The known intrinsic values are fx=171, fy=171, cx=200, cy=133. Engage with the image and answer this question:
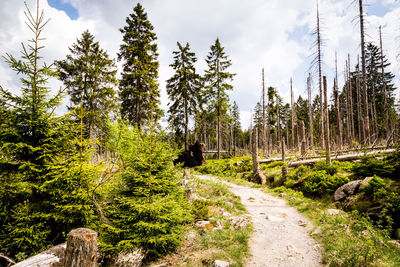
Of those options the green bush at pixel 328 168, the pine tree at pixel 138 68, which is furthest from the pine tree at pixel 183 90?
the green bush at pixel 328 168

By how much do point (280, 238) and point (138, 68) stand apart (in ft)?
57.2

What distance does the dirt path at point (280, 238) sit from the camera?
4.48 metres

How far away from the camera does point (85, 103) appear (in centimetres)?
1841

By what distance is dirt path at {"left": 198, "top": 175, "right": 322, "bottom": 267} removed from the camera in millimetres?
4484

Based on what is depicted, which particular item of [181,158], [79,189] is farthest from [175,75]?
[79,189]

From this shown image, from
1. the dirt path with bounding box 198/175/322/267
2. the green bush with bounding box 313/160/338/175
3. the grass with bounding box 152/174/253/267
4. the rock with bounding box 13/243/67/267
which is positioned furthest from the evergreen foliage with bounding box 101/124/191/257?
the green bush with bounding box 313/160/338/175

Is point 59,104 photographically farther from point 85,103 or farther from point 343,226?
point 85,103

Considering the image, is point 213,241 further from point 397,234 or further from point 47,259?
point 397,234

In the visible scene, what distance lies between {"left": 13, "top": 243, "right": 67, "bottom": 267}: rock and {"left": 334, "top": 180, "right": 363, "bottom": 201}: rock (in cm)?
1017

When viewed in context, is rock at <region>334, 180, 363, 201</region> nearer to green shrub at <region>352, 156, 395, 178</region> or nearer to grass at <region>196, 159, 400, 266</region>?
grass at <region>196, 159, 400, 266</region>

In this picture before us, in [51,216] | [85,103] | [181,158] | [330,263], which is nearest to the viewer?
[330,263]

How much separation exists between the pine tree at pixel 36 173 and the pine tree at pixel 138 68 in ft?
38.9

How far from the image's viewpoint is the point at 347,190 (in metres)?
7.68

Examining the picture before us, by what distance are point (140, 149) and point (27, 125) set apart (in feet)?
9.59
